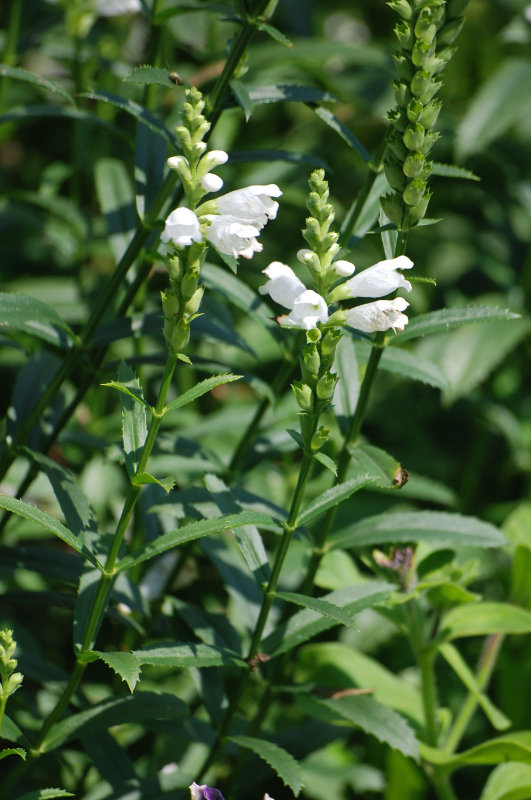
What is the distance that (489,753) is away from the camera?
159cm

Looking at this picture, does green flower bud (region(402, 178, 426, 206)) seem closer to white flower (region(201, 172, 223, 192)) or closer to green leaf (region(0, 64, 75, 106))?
white flower (region(201, 172, 223, 192))

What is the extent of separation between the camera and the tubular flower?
119cm

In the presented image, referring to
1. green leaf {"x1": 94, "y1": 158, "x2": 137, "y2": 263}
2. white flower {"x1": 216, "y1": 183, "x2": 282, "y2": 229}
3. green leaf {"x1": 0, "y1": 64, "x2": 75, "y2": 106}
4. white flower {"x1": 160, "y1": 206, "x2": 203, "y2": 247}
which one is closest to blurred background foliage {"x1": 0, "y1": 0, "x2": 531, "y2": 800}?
green leaf {"x1": 94, "y1": 158, "x2": 137, "y2": 263}

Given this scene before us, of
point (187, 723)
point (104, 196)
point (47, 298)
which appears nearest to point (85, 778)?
point (187, 723)

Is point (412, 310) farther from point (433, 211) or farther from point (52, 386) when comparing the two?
point (52, 386)

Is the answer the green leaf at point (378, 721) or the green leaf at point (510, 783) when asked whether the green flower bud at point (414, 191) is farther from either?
the green leaf at point (510, 783)

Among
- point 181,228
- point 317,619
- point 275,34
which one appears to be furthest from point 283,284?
point 317,619

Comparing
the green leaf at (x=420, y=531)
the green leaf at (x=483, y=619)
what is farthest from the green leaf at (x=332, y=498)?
the green leaf at (x=483, y=619)

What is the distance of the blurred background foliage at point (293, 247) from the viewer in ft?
6.71

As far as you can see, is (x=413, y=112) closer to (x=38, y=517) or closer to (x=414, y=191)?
(x=414, y=191)

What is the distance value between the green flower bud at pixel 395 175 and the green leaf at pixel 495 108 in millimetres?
1460

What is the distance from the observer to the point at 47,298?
266cm

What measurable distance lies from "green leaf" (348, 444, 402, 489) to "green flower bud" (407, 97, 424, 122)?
51 centimetres

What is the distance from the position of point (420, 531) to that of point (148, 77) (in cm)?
90
